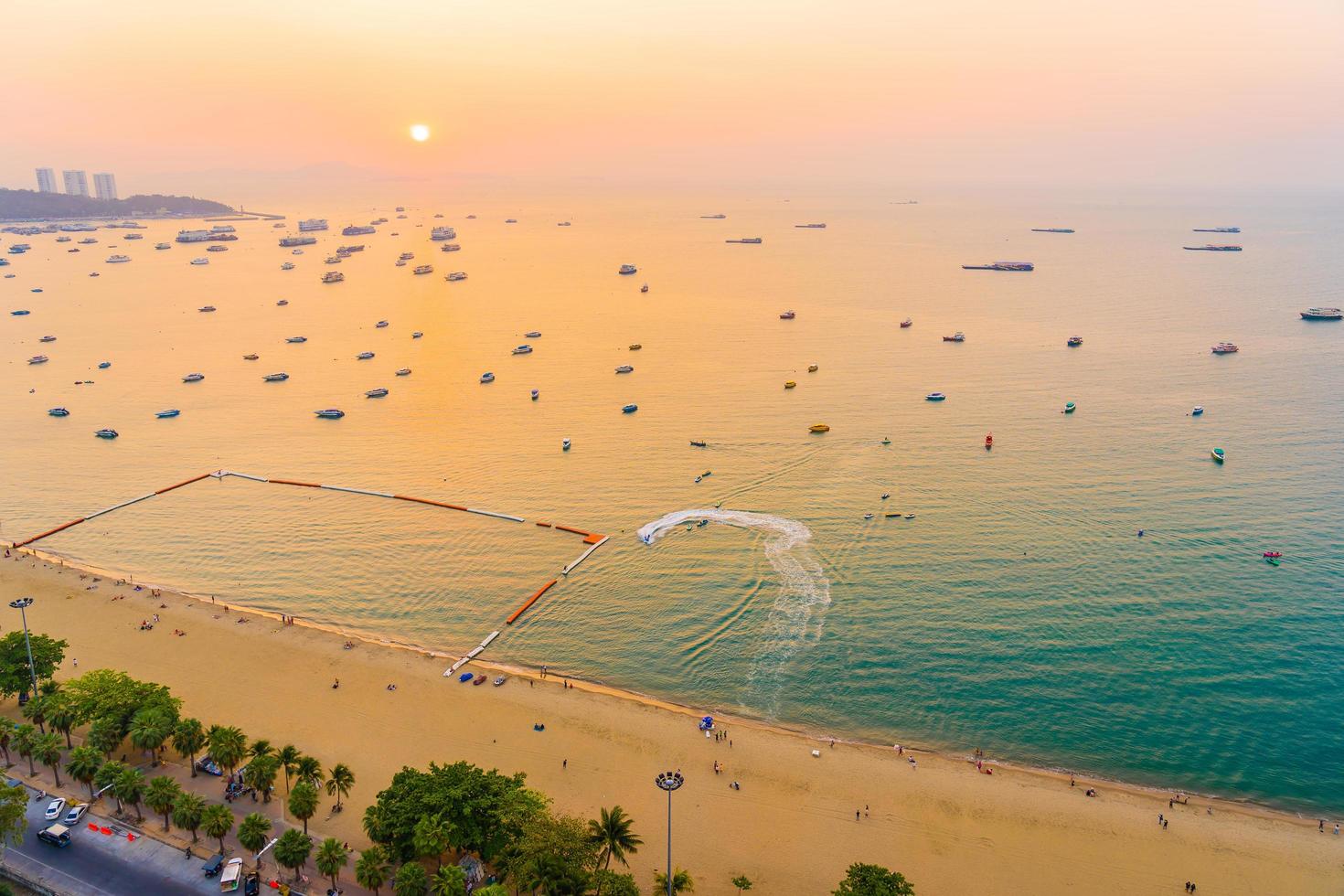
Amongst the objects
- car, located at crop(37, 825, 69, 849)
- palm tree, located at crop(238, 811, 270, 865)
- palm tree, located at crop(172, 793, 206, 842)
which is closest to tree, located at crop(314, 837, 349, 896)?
palm tree, located at crop(238, 811, 270, 865)

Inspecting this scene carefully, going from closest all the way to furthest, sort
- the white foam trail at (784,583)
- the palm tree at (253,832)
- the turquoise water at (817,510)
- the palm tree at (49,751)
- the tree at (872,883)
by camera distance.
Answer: the tree at (872,883) → the palm tree at (253,832) → the palm tree at (49,751) → the turquoise water at (817,510) → the white foam trail at (784,583)

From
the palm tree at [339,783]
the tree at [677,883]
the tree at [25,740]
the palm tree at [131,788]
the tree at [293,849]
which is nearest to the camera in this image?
the tree at [293,849]

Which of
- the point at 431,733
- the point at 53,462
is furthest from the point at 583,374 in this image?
the point at 431,733

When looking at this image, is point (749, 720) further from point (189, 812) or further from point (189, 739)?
point (189, 739)

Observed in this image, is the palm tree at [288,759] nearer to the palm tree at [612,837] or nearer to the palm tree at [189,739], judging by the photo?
the palm tree at [189,739]

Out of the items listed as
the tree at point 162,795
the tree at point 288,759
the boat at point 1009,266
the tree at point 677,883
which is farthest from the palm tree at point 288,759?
the boat at point 1009,266

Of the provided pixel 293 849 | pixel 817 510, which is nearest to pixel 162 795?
pixel 293 849
